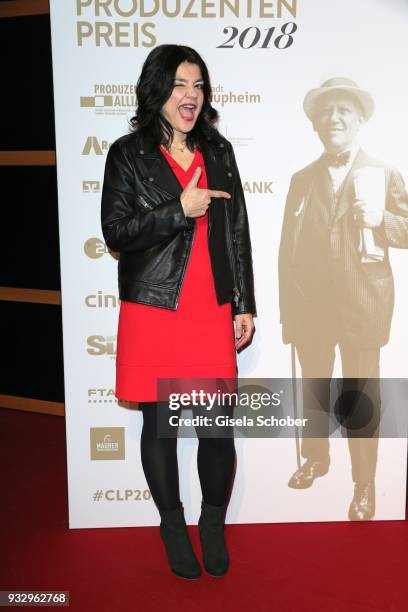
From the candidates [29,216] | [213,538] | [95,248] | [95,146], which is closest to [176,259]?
[95,248]

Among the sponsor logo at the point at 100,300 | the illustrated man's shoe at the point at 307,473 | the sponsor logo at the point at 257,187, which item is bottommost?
the illustrated man's shoe at the point at 307,473

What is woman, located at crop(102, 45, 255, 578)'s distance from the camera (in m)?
2.07

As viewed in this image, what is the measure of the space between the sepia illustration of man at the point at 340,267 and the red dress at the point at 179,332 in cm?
43

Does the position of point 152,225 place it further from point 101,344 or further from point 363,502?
point 363,502

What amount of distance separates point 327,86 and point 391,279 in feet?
2.51

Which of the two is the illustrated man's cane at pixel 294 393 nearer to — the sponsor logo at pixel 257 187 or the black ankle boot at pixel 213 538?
the black ankle boot at pixel 213 538

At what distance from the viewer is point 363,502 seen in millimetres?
2615

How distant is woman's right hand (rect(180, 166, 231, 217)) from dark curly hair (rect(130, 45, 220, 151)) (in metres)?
0.22

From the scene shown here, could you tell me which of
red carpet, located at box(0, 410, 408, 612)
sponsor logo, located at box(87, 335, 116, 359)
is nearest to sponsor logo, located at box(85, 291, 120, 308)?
sponsor logo, located at box(87, 335, 116, 359)

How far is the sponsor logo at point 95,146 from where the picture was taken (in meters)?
2.32

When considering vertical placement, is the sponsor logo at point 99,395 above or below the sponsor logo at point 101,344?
below

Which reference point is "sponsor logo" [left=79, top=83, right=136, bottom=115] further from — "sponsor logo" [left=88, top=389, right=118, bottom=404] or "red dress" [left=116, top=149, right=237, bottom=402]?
"sponsor logo" [left=88, top=389, right=118, bottom=404]

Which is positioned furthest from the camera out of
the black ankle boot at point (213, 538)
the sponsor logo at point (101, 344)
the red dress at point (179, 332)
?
the sponsor logo at point (101, 344)

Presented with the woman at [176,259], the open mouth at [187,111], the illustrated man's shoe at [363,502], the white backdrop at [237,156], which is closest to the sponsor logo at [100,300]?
the white backdrop at [237,156]
